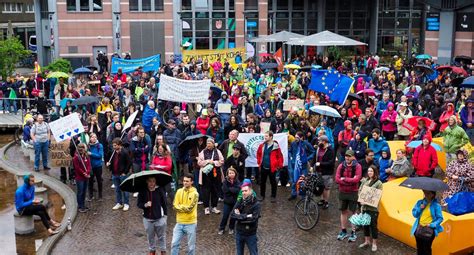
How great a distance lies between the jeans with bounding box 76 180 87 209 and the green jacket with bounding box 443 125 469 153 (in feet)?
29.8

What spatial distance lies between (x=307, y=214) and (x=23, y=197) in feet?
20.4

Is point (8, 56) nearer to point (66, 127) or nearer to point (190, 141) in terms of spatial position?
point (66, 127)

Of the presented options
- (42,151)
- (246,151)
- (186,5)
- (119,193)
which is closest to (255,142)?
(246,151)

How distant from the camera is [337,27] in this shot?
43.7 meters

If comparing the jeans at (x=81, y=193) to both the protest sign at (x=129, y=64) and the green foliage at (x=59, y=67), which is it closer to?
the protest sign at (x=129, y=64)

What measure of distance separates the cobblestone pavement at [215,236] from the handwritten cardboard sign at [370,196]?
1.07 m

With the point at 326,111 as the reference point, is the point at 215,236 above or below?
below

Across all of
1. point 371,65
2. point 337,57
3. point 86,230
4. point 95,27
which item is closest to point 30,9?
point 95,27

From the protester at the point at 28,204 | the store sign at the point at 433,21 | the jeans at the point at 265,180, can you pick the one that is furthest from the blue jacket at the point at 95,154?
the store sign at the point at 433,21

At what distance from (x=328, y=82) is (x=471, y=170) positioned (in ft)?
29.5

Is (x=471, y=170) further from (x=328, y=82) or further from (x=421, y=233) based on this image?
(x=328, y=82)

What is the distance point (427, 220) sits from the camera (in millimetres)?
10109

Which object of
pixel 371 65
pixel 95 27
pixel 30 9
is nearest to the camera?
pixel 371 65

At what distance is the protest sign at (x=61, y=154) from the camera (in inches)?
639
